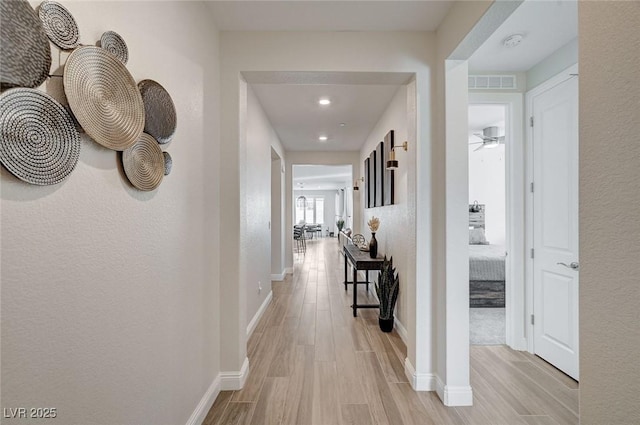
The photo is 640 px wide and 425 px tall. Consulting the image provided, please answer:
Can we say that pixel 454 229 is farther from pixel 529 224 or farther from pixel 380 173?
pixel 380 173

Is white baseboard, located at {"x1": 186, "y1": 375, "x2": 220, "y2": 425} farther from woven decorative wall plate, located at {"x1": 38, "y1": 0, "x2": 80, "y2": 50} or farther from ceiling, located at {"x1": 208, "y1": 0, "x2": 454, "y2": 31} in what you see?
ceiling, located at {"x1": 208, "y1": 0, "x2": 454, "y2": 31}

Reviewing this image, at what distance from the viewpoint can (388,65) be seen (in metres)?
2.08

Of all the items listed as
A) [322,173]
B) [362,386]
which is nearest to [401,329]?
[362,386]

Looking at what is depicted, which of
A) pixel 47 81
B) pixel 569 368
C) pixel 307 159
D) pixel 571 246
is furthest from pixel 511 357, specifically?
pixel 307 159

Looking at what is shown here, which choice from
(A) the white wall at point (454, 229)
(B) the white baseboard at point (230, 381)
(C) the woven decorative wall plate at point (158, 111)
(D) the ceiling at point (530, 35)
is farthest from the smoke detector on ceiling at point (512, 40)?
(B) the white baseboard at point (230, 381)

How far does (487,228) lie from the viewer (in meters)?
6.16

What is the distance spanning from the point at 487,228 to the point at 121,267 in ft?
22.1

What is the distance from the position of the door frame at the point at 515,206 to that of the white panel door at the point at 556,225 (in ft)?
0.35

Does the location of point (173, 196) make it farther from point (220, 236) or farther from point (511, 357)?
point (511, 357)

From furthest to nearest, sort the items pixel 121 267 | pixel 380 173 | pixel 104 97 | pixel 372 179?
pixel 372 179 → pixel 380 173 → pixel 121 267 → pixel 104 97

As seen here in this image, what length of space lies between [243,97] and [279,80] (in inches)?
12.3

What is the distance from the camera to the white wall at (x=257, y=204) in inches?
119

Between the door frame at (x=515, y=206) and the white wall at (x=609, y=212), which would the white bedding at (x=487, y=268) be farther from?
the white wall at (x=609, y=212)

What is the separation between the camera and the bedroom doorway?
3.36 metres
